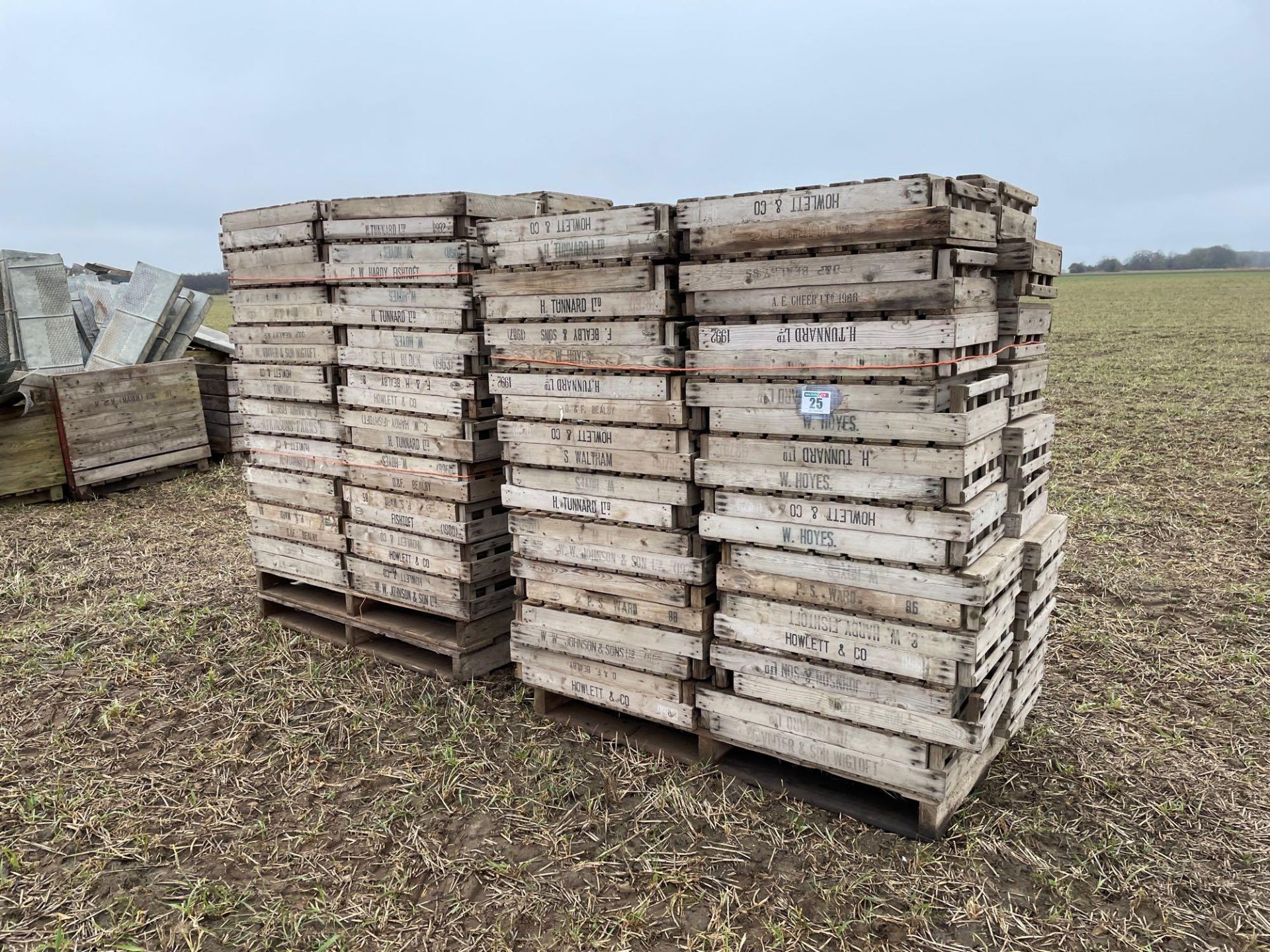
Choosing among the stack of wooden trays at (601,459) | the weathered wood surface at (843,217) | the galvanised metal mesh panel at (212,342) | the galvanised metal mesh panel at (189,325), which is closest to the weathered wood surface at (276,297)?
the stack of wooden trays at (601,459)

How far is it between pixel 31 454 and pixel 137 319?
8.73ft

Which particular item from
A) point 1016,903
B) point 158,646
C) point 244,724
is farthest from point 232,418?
point 1016,903

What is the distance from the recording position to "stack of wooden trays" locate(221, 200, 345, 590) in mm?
6578

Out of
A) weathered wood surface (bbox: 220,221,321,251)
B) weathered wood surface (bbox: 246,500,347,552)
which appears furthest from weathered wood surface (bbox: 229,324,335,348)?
weathered wood surface (bbox: 246,500,347,552)

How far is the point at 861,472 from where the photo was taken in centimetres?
417

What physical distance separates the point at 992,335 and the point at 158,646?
635cm

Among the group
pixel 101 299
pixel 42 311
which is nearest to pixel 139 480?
pixel 42 311

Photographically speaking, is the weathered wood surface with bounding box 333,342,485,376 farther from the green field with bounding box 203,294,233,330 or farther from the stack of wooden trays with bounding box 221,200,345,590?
the green field with bounding box 203,294,233,330

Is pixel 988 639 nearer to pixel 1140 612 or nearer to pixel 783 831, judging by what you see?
pixel 783 831

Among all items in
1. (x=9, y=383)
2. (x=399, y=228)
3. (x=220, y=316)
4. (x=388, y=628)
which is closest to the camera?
(x=399, y=228)

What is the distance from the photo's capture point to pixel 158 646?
684cm

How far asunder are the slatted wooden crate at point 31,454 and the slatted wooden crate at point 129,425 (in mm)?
111

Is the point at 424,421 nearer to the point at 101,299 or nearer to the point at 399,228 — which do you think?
the point at 399,228

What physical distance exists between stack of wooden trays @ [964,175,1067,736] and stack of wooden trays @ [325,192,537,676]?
310 cm
